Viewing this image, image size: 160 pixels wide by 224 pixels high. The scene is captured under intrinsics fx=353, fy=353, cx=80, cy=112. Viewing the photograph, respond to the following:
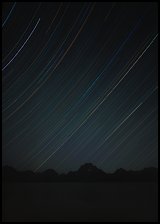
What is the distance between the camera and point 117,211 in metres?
4.90

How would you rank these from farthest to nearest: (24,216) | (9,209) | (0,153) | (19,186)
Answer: (19,186) < (9,209) < (24,216) < (0,153)

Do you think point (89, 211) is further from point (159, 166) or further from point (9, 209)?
point (159, 166)

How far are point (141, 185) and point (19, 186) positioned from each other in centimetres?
332

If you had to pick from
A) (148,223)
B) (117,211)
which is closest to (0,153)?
(148,223)

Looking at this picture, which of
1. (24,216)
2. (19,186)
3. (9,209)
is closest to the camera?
(24,216)

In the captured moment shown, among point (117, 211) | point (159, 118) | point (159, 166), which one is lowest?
point (117, 211)

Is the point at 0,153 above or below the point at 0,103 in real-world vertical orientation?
below

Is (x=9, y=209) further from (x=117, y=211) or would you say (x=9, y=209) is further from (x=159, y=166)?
(x=159, y=166)

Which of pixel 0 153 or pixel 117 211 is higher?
pixel 0 153

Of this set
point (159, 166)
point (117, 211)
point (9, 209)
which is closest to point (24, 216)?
point (9, 209)

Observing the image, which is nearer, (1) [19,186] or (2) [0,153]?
(2) [0,153]

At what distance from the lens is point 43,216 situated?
4434 mm

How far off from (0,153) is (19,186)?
20.2ft

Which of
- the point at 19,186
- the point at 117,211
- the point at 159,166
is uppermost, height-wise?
the point at 159,166
